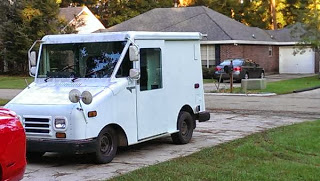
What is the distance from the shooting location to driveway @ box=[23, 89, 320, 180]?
7.80 m

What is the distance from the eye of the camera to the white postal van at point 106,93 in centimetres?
783

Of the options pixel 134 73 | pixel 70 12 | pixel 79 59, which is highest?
pixel 70 12

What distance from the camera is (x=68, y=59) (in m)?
9.15

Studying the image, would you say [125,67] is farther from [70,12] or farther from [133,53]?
[70,12]

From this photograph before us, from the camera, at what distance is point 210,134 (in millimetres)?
11555

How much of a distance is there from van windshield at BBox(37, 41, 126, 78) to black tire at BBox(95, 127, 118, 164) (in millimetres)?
1062

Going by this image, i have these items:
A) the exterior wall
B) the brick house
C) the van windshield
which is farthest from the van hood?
the exterior wall

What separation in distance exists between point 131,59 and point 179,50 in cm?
187

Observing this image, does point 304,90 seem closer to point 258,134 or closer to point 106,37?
point 258,134

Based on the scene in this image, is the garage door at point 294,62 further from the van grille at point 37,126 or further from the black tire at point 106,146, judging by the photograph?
the van grille at point 37,126

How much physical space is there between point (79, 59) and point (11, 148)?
13.7 ft

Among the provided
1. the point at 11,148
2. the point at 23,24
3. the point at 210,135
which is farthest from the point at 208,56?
the point at 11,148

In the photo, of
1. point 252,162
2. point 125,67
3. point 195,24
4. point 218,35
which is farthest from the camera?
point 195,24

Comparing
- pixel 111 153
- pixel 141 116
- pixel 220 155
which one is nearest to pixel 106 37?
pixel 141 116
